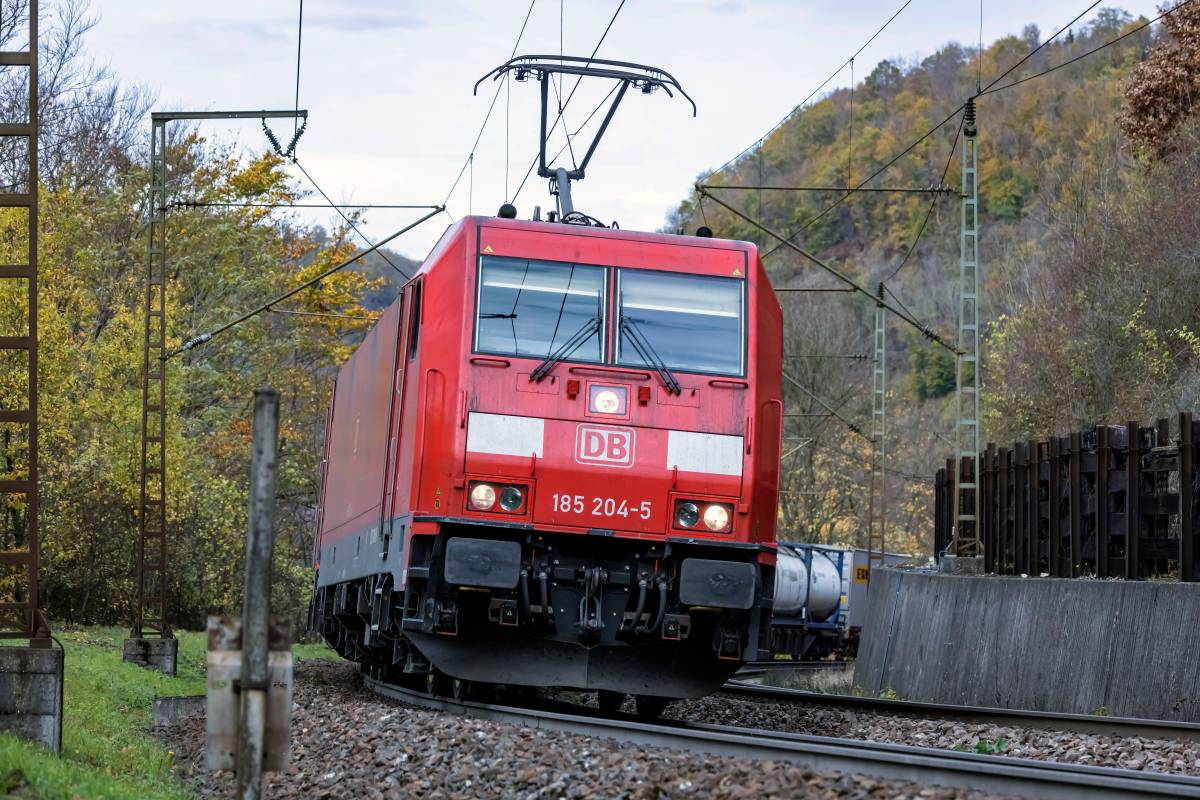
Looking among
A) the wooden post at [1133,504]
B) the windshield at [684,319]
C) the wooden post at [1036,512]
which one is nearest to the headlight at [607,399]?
the windshield at [684,319]

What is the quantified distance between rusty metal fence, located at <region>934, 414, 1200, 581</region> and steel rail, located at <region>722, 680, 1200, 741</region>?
2432 mm

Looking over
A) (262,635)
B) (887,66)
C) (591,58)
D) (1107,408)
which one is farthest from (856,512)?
(887,66)

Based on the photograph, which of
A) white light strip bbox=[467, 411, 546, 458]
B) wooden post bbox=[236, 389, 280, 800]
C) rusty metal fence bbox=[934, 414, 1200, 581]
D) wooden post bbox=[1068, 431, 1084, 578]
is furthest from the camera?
wooden post bbox=[1068, 431, 1084, 578]

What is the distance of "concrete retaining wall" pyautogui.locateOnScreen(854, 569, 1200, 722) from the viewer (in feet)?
44.5

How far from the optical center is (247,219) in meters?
43.8

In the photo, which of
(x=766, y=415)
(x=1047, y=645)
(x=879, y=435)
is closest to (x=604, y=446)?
(x=766, y=415)

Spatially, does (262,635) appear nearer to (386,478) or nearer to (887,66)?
(386,478)

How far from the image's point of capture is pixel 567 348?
40.4 ft

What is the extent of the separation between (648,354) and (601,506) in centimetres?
128

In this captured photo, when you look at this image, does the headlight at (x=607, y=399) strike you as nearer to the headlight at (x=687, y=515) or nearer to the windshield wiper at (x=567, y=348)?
the windshield wiper at (x=567, y=348)

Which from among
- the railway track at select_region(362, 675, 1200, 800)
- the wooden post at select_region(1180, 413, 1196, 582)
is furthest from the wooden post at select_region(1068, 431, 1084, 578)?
the railway track at select_region(362, 675, 1200, 800)

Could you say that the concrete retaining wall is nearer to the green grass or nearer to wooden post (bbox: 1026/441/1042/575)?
wooden post (bbox: 1026/441/1042/575)

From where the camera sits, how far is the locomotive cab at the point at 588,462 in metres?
12.0

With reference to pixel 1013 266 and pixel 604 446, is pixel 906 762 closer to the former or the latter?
pixel 604 446
